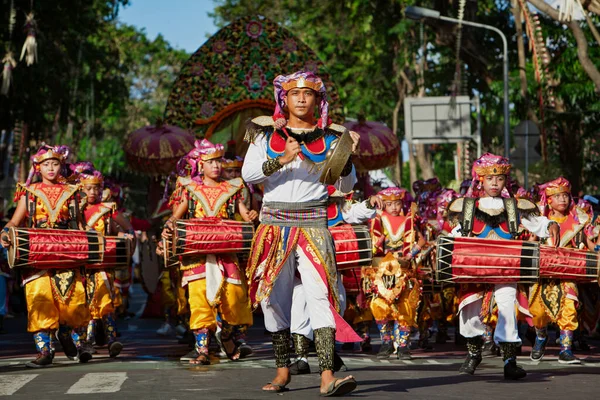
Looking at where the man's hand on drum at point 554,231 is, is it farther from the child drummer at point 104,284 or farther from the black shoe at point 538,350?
the child drummer at point 104,284

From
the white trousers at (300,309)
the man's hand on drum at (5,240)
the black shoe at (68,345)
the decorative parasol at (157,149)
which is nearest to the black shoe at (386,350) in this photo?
the black shoe at (68,345)

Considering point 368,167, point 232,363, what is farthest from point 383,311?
point 368,167

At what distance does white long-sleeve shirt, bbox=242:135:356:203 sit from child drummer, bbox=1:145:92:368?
3.22 meters

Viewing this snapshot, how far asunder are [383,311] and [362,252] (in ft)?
8.11

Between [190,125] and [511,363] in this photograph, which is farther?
[190,125]

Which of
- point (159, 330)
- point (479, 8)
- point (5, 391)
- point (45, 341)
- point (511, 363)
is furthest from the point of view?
point (479, 8)

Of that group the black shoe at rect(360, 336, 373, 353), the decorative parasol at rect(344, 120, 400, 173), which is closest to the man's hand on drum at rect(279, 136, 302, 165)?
the black shoe at rect(360, 336, 373, 353)

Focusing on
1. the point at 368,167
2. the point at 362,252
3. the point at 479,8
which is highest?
the point at 479,8

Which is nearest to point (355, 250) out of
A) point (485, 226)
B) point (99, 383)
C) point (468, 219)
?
point (468, 219)

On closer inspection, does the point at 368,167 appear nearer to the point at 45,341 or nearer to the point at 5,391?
the point at 45,341

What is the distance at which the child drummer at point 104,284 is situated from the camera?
13086 mm

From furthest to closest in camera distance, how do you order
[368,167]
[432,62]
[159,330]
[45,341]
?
[432,62], [368,167], [159,330], [45,341]

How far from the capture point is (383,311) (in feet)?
44.0

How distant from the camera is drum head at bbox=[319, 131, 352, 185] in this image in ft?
29.5
